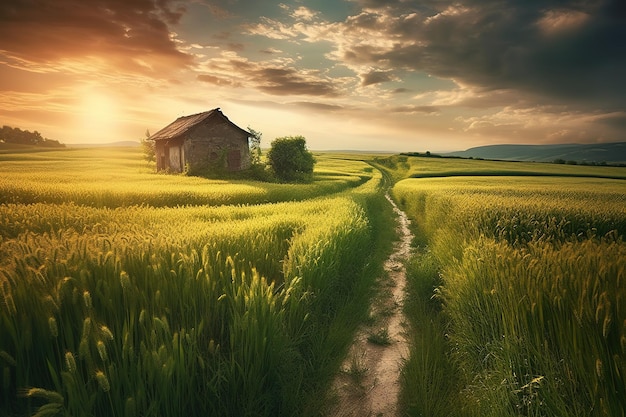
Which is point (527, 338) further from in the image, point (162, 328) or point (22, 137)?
point (22, 137)

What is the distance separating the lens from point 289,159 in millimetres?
36719

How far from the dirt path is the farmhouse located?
28.4 metres

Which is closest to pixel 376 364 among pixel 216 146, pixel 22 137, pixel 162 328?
pixel 162 328

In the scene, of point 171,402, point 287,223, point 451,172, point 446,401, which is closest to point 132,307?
point 171,402

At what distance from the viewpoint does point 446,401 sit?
3988 millimetres

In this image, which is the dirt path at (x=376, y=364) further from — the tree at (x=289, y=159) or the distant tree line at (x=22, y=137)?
the distant tree line at (x=22, y=137)

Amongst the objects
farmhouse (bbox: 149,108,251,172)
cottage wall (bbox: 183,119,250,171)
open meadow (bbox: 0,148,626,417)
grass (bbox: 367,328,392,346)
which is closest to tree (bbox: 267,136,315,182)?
farmhouse (bbox: 149,108,251,172)

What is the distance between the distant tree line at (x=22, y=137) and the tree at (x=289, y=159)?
7088cm

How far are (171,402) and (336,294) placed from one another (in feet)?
15.2

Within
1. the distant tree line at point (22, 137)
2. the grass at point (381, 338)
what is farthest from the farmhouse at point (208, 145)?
the distant tree line at point (22, 137)

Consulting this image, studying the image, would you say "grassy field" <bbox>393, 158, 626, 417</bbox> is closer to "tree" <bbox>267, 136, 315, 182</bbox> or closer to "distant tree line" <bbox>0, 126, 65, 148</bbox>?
"tree" <bbox>267, 136, 315, 182</bbox>

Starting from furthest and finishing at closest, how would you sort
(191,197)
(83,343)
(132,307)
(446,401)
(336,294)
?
(191,197), (336,294), (446,401), (132,307), (83,343)

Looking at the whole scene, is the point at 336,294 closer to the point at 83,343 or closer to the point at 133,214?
the point at 83,343

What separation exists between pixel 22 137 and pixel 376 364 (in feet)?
339
